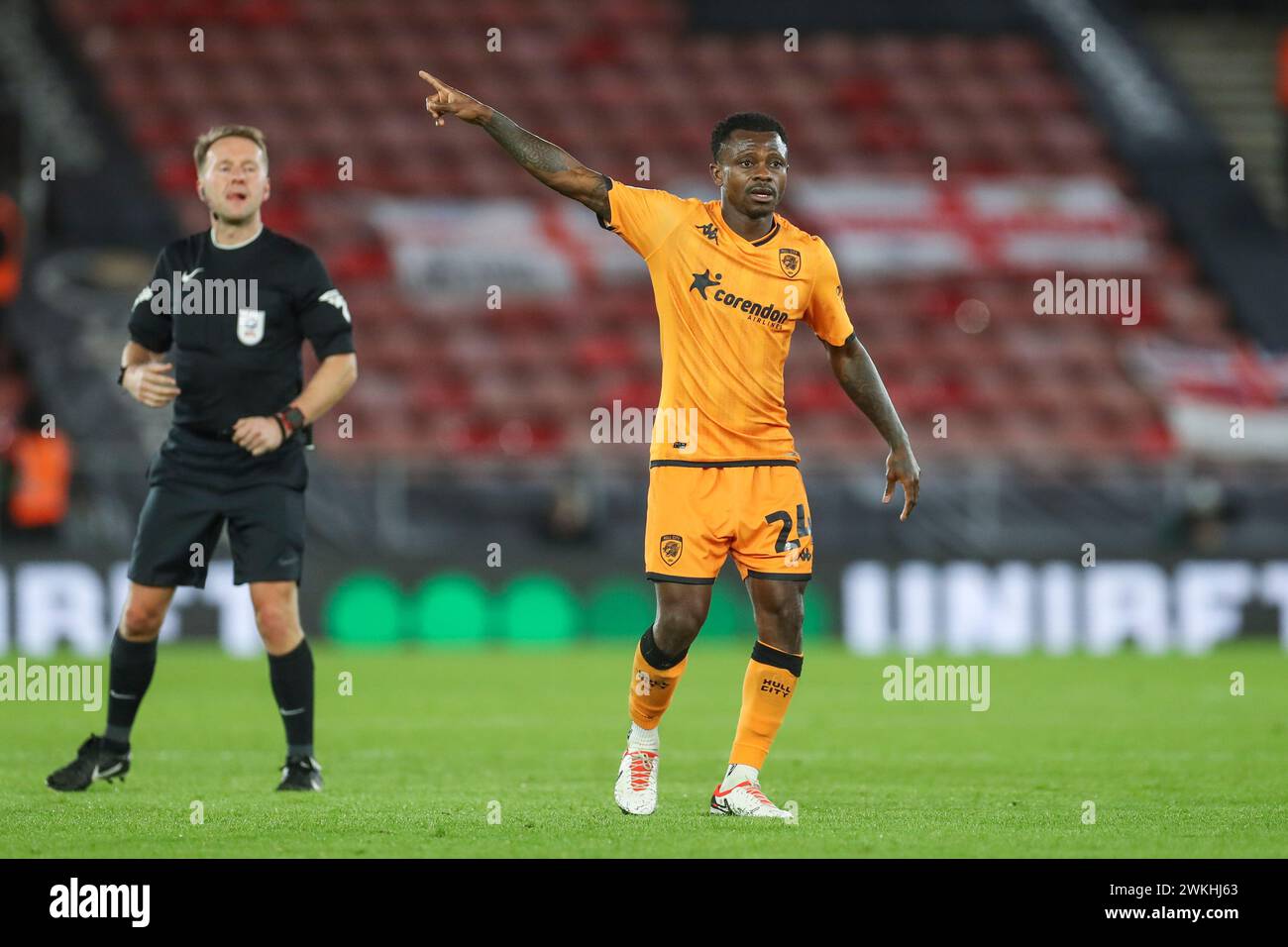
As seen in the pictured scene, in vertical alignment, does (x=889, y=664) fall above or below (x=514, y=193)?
below

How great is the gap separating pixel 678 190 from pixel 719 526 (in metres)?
16.1

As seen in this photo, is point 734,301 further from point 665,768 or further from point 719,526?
point 665,768

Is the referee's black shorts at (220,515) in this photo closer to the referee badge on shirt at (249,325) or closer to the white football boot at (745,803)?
the referee badge on shirt at (249,325)

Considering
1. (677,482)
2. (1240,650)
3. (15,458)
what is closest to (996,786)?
(677,482)

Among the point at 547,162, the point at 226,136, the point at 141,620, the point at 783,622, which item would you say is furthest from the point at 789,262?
the point at 141,620

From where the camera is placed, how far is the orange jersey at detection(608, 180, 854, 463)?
6.71 meters

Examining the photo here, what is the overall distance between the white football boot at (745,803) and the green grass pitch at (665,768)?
11 centimetres

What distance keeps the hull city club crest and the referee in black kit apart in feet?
5.36

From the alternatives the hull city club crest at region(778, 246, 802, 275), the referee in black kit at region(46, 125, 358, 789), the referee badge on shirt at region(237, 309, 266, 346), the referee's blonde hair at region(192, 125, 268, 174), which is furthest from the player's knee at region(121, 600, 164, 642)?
the hull city club crest at region(778, 246, 802, 275)

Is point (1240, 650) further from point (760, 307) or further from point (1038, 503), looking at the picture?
point (760, 307)

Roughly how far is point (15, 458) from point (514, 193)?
816 cm

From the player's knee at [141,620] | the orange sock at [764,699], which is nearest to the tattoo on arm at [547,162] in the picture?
the orange sock at [764,699]

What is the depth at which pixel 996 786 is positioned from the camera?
760 centimetres

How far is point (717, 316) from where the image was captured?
6.72m
